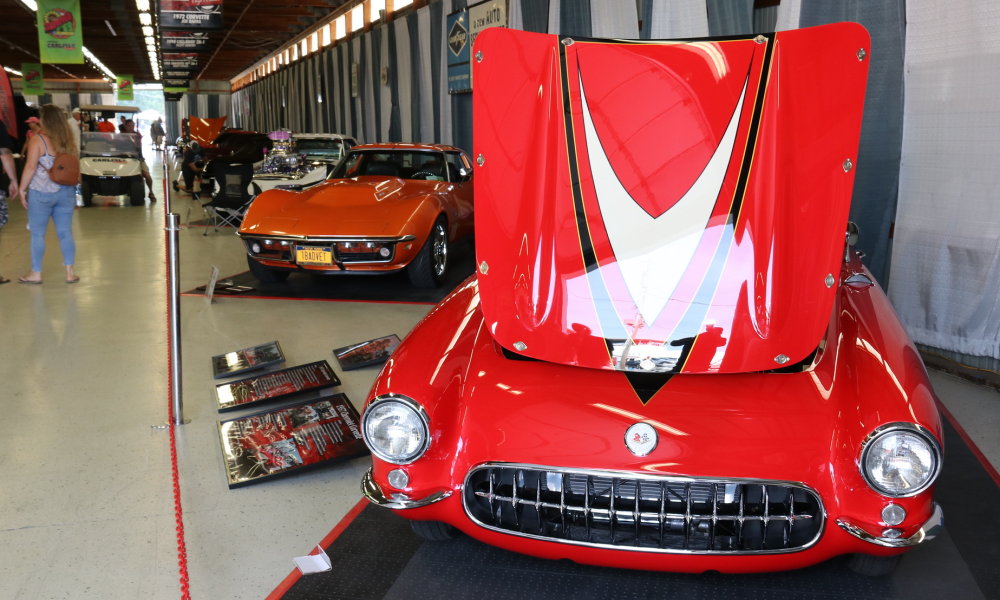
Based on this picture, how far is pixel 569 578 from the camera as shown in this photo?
2.33 meters

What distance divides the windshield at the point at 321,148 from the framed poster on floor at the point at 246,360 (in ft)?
22.1

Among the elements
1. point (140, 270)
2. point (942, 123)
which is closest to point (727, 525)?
point (942, 123)

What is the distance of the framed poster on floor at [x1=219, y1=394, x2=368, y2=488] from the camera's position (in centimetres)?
301

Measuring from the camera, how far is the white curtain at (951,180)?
398 cm

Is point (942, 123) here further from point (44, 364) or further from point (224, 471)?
point (44, 364)

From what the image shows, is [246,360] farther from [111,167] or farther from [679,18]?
[111,167]

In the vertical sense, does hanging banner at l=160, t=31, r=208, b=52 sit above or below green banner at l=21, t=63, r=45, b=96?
below

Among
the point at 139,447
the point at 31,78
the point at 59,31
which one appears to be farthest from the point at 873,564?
the point at 31,78

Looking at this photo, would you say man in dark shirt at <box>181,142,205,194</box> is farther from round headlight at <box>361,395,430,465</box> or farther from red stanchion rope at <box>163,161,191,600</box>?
round headlight at <box>361,395,430,465</box>

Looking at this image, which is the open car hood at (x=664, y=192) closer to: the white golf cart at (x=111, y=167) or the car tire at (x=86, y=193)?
the white golf cart at (x=111, y=167)

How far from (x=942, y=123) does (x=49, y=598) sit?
15.0 ft

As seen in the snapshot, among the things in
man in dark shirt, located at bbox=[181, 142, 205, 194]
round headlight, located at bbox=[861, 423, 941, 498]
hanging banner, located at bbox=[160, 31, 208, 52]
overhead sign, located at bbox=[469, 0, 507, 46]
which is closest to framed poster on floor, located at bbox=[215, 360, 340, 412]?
round headlight, located at bbox=[861, 423, 941, 498]

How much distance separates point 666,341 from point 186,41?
16.8m

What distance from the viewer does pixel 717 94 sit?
8.18 feet
